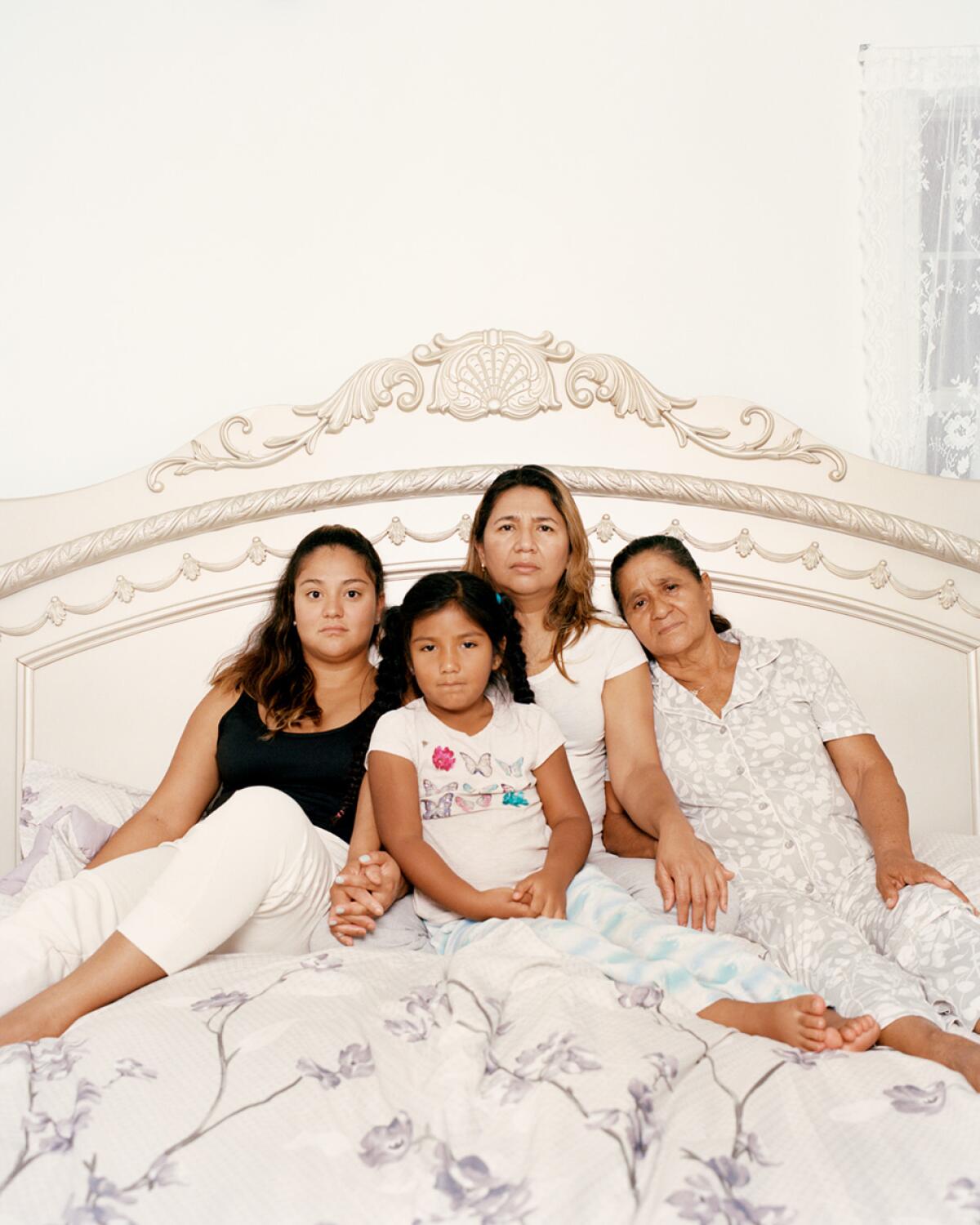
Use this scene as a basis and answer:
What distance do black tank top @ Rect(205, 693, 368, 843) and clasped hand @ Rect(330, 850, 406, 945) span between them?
0.64 feet

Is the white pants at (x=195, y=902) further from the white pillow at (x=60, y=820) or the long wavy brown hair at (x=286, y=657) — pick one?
the long wavy brown hair at (x=286, y=657)

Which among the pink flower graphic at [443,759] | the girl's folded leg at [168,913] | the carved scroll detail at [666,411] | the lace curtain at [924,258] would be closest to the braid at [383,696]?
the pink flower graphic at [443,759]

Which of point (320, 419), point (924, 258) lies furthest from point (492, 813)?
point (924, 258)

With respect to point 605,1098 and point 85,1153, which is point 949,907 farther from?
point 85,1153

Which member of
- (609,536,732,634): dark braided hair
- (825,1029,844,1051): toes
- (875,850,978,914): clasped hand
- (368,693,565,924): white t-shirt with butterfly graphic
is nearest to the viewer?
(825,1029,844,1051): toes

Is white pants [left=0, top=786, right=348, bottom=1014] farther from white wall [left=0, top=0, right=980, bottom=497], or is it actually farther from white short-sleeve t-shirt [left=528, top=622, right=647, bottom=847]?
white wall [left=0, top=0, right=980, bottom=497]

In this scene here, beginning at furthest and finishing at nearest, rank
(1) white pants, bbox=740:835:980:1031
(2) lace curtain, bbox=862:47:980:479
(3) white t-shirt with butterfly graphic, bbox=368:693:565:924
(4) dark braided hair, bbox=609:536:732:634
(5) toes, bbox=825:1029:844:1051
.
A: (2) lace curtain, bbox=862:47:980:479, (4) dark braided hair, bbox=609:536:732:634, (3) white t-shirt with butterfly graphic, bbox=368:693:565:924, (1) white pants, bbox=740:835:980:1031, (5) toes, bbox=825:1029:844:1051

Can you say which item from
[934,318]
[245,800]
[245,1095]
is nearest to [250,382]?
[245,800]

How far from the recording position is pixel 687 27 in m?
2.20

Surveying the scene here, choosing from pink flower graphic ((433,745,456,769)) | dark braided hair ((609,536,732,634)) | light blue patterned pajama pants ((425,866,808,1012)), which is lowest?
light blue patterned pajama pants ((425,866,808,1012))

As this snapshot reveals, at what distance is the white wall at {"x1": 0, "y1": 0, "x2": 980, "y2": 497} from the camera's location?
7.07ft

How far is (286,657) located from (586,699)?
528 mm

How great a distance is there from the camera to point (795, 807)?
1.58 metres

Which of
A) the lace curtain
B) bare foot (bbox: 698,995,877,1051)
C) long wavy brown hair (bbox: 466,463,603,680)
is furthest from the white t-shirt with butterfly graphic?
the lace curtain
